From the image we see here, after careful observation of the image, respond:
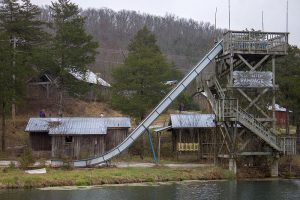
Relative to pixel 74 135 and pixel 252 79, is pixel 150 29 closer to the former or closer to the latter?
pixel 74 135

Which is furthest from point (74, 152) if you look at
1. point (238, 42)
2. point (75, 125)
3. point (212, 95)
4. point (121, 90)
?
point (238, 42)

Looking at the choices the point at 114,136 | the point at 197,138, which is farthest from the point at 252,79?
the point at 114,136

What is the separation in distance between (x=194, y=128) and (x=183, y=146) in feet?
6.34

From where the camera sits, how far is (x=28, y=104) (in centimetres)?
5562

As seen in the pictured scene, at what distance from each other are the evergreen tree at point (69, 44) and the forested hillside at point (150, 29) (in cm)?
3624

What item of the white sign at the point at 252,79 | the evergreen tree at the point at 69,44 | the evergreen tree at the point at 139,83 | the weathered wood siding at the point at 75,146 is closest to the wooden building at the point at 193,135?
the evergreen tree at the point at 139,83

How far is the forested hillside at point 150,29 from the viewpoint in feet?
330

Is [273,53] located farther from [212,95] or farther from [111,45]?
[111,45]

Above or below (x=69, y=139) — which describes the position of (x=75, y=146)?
below

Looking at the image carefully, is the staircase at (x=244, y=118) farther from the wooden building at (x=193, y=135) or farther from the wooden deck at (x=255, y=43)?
the wooden building at (x=193, y=135)

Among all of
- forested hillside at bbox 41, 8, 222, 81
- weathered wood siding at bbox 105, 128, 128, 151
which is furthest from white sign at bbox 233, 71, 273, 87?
forested hillside at bbox 41, 8, 222, 81

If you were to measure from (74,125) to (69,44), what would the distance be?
1225cm

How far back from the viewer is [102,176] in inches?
1195

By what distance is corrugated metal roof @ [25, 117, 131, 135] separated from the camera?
40.0 m
